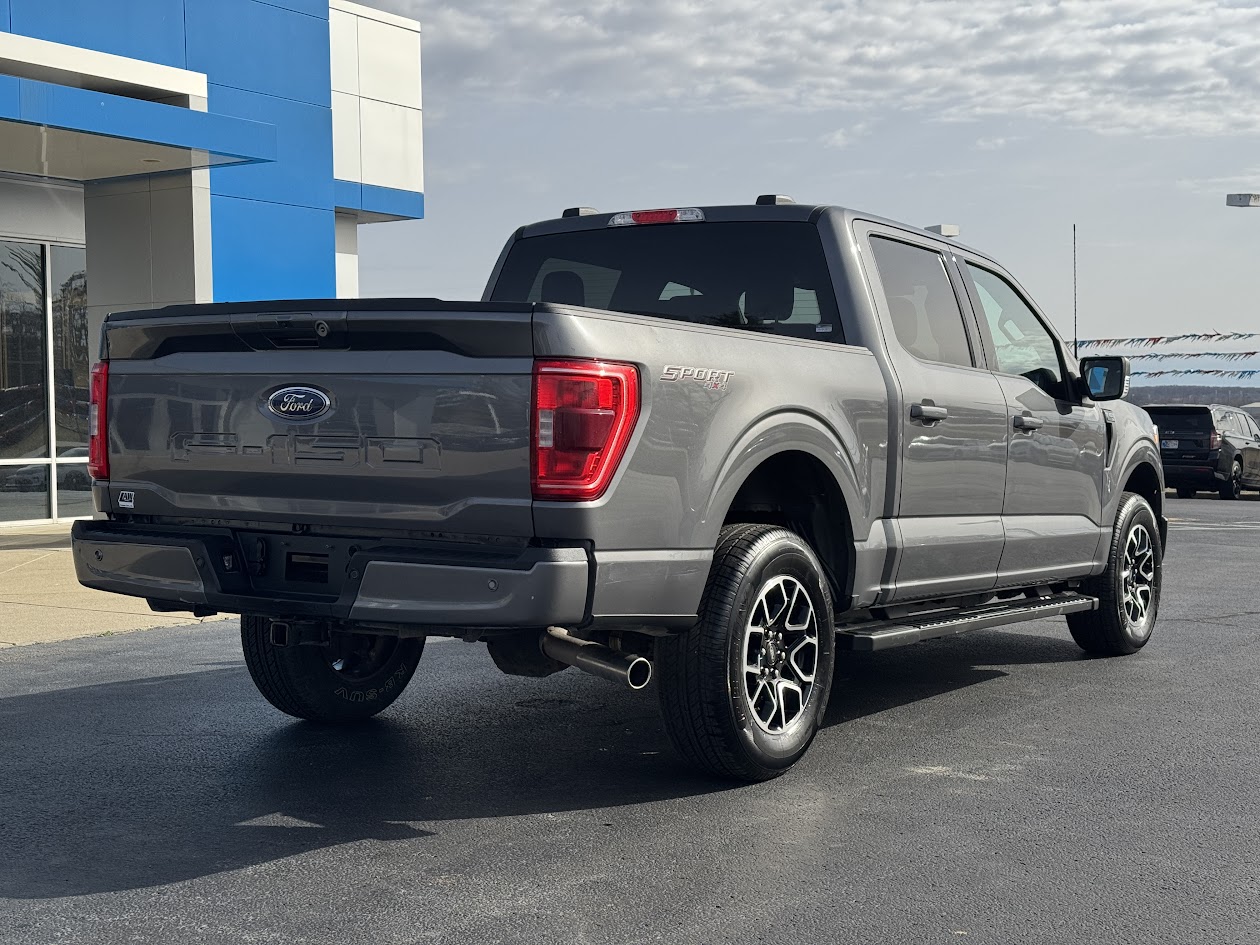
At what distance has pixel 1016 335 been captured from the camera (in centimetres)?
761

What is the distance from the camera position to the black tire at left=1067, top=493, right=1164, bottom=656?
828cm

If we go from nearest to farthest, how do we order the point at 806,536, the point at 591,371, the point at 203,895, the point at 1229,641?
the point at 203,895, the point at 591,371, the point at 806,536, the point at 1229,641

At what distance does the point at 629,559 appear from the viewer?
15.7ft

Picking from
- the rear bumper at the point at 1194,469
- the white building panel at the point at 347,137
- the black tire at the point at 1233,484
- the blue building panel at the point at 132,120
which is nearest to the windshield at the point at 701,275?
the blue building panel at the point at 132,120

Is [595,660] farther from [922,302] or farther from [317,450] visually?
[922,302]

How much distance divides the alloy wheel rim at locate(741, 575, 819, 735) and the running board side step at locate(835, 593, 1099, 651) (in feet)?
1.10

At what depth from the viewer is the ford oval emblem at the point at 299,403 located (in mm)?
4969

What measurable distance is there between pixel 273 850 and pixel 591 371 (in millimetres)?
1726

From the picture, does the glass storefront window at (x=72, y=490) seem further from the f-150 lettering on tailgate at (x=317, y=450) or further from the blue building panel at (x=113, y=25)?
the f-150 lettering on tailgate at (x=317, y=450)

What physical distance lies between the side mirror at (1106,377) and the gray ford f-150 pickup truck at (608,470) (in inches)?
31.5

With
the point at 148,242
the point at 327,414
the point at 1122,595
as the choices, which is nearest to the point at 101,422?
the point at 327,414

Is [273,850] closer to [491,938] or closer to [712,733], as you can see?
[491,938]

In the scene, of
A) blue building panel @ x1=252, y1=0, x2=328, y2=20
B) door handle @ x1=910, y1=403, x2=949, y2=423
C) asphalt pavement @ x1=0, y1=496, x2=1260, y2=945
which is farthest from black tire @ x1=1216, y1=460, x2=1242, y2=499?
door handle @ x1=910, y1=403, x2=949, y2=423

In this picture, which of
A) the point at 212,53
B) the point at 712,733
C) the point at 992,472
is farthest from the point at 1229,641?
the point at 212,53
